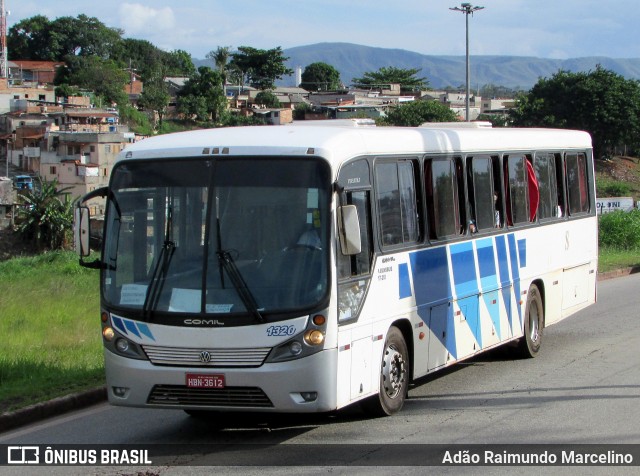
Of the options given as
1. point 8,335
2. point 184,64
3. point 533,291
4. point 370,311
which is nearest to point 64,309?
point 8,335

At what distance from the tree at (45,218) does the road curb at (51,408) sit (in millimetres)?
51517

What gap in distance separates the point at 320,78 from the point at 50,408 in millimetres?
154021

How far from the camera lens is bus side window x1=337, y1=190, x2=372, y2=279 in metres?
8.32

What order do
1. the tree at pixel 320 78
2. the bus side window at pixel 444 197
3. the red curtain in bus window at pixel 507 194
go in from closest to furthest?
the bus side window at pixel 444 197 → the red curtain in bus window at pixel 507 194 → the tree at pixel 320 78

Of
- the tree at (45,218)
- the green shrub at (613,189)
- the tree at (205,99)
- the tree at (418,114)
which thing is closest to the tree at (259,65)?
the tree at (205,99)

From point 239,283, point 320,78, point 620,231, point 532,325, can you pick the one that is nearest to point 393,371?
point 239,283

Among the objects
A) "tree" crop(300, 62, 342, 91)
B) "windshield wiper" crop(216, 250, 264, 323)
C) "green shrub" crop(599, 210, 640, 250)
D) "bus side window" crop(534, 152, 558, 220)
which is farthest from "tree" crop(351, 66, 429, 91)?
"windshield wiper" crop(216, 250, 264, 323)

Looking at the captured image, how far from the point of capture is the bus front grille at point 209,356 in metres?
7.95

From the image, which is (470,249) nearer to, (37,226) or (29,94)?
(37,226)

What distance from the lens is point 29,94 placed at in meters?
105

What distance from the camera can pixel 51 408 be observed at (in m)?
9.76

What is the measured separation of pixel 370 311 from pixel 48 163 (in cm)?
7169

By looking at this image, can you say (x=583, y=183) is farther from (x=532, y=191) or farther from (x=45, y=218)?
(x=45, y=218)

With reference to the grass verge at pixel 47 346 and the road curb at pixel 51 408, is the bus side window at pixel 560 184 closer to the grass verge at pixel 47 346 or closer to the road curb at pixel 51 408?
the grass verge at pixel 47 346
